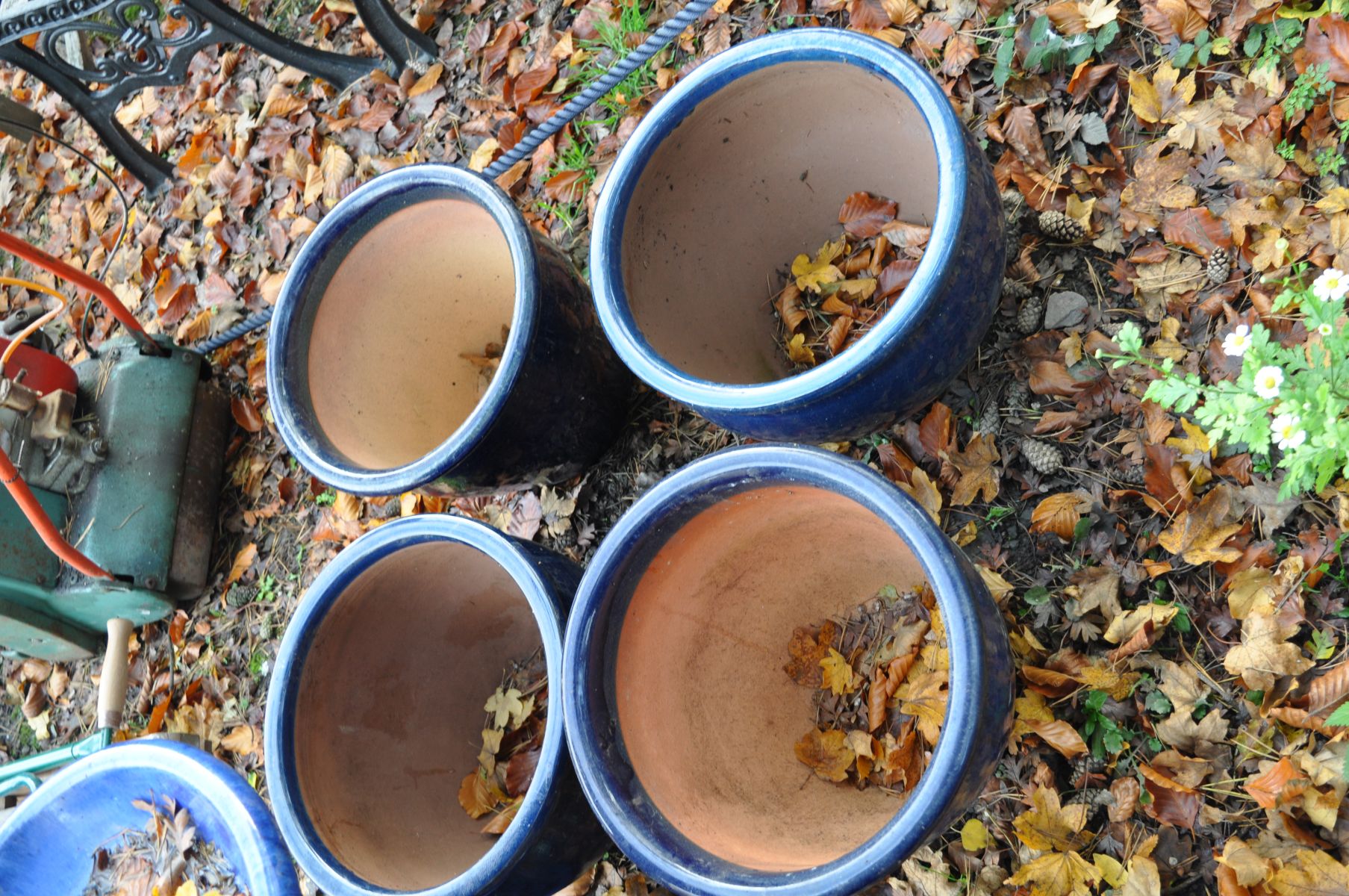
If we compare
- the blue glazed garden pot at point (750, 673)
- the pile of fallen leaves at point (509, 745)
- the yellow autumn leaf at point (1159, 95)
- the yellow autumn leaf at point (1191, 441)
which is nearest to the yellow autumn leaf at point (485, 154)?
the pile of fallen leaves at point (509, 745)

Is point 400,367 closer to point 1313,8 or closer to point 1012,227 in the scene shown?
point 1012,227

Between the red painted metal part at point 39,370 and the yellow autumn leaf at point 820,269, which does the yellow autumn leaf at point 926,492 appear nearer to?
the yellow autumn leaf at point 820,269

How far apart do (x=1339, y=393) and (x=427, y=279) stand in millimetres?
1578

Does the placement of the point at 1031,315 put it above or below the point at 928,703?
above

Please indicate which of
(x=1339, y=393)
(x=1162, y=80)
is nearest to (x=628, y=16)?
(x=1162, y=80)

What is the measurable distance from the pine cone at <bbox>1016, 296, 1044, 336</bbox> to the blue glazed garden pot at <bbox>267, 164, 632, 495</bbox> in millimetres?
751

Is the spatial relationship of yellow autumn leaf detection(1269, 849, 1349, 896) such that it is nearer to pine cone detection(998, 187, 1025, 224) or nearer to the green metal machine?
pine cone detection(998, 187, 1025, 224)

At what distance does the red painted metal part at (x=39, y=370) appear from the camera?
90.4 inches

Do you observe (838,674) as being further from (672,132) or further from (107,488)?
(107,488)

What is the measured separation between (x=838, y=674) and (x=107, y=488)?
69.2 inches

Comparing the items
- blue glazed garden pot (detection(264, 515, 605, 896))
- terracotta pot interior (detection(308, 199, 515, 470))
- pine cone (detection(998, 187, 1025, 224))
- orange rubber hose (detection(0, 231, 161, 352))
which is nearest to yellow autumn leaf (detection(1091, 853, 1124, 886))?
blue glazed garden pot (detection(264, 515, 605, 896))

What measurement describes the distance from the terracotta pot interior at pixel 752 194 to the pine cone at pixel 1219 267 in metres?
0.46

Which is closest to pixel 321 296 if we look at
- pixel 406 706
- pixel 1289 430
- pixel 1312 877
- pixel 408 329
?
pixel 408 329

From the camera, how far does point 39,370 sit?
7.68 feet
